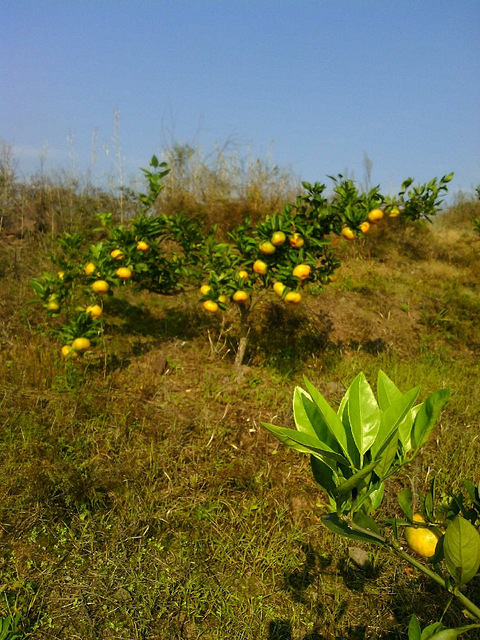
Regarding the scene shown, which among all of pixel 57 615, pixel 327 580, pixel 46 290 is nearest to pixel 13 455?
pixel 57 615

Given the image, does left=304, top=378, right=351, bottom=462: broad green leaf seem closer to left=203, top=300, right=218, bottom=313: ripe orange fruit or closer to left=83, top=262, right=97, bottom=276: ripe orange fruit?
left=203, top=300, right=218, bottom=313: ripe orange fruit

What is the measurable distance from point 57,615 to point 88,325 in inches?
68.2

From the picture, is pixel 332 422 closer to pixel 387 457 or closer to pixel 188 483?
pixel 387 457

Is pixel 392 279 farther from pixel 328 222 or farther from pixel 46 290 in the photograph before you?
pixel 46 290

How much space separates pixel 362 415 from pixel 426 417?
0.11m

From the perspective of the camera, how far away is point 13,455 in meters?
2.31

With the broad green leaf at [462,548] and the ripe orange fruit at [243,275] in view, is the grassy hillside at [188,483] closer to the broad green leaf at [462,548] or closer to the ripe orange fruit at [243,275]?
the broad green leaf at [462,548]

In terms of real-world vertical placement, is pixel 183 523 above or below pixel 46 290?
below

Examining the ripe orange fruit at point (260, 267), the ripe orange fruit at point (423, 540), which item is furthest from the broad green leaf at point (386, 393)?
the ripe orange fruit at point (260, 267)

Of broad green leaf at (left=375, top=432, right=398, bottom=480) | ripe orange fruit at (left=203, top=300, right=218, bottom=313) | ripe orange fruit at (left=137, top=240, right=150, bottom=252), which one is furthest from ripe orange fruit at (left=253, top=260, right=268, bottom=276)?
broad green leaf at (left=375, top=432, right=398, bottom=480)

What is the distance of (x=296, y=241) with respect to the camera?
9.88ft

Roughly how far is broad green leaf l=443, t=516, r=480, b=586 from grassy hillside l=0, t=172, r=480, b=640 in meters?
0.20

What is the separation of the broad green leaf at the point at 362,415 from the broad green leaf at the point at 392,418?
1cm

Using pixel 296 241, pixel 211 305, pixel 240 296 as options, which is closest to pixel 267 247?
pixel 296 241
